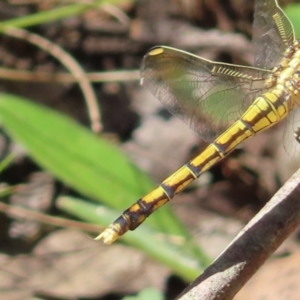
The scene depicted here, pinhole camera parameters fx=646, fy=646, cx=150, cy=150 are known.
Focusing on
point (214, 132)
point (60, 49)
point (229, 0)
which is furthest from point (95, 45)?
point (214, 132)

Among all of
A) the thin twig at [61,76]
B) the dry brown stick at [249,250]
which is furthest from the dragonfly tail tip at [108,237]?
the thin twig at [61,76]

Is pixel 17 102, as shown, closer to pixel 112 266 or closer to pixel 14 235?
pixel 14 235

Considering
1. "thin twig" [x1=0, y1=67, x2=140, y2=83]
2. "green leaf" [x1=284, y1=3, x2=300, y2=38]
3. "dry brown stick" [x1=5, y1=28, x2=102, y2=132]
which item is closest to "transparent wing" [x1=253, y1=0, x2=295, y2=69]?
A: "green leaf" [x1=284, y1=3, x2=300, y2=38]

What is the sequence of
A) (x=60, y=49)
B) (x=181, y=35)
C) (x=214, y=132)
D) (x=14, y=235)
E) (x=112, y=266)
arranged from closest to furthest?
(x=214, y=132)
(x=112, y=266)
(x=14, y=235)
(x=60, y=49)
(x=181, y=35)

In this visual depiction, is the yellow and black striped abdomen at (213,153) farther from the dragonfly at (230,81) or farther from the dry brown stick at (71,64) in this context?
the dry brown stick at (71,64)

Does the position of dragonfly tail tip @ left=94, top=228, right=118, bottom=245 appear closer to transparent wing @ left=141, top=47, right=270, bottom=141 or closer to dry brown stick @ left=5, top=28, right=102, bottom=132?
transparent wing @ left=141, top=47, right=270, bottom=141

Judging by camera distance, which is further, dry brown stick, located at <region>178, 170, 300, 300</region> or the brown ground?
the brown ground

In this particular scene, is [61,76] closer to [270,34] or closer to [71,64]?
[71,64]
